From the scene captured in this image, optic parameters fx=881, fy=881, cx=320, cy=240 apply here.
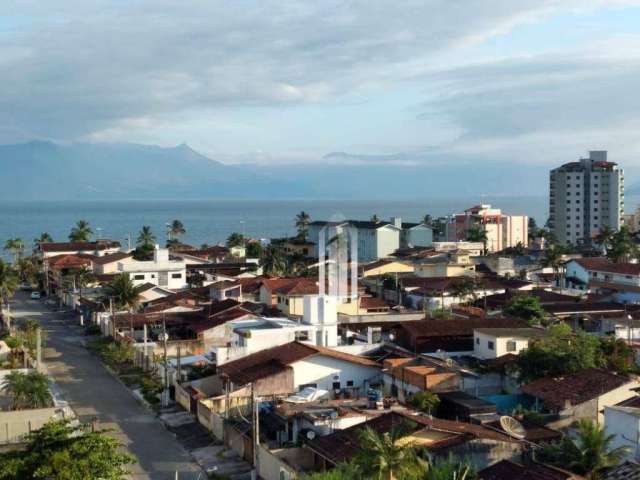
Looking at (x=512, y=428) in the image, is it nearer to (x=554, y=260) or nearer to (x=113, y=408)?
(x=113, y=408)

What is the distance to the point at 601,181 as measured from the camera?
14062 cm

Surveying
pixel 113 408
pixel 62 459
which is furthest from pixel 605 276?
pixel 62 459

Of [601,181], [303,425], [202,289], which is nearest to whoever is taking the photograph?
[303,425]

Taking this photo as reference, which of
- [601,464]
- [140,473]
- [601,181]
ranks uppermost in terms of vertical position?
[601,181]

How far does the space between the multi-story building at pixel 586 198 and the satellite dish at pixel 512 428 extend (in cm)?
11858

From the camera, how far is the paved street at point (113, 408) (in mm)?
27922

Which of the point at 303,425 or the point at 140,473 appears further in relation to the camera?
the point at 303,425

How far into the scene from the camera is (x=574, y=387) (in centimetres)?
3053

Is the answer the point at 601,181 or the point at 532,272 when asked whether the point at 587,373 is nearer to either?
the point at 532,272

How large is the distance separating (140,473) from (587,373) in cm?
1593

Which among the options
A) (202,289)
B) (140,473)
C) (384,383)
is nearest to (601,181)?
(202,289)

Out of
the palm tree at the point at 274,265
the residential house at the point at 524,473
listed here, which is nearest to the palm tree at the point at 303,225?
the palm tree at the point at 274,265

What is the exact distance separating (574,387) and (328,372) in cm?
981

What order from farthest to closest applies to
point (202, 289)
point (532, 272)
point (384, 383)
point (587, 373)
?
1. point (532, 272)
2. point (202, 289)
3. point (384, 383)
4. point (587, 373)
